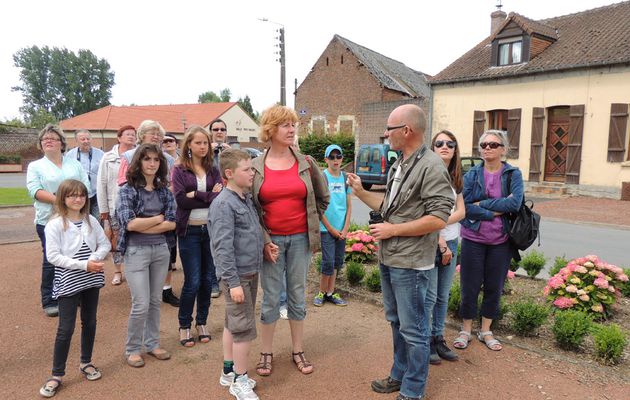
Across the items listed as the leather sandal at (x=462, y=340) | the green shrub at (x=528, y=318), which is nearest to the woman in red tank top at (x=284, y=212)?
the leather sandal at (x=462, y=340)

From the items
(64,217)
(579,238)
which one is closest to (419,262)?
(64,217)

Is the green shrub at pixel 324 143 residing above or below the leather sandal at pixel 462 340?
above

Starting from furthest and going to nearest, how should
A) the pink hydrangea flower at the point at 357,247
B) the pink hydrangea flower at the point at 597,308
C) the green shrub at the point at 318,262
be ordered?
the pink hydrangea flower at the point at 357,247 → the green shrub at the point at 318,262 → the pink hydrangea flower at the point at 597,308

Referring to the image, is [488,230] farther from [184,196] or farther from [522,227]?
[184,196]

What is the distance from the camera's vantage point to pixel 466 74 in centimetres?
2052

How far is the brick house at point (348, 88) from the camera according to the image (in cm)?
2827

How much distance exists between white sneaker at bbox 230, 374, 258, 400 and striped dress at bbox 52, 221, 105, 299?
1.29 meters

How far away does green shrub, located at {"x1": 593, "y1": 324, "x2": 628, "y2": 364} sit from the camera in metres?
3.49

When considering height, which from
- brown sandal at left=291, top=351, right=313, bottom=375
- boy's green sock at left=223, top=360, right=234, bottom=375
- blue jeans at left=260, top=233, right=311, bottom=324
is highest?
blue jeans at left=260, top=233, right=311, bottom=324

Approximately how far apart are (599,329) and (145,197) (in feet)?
13.1

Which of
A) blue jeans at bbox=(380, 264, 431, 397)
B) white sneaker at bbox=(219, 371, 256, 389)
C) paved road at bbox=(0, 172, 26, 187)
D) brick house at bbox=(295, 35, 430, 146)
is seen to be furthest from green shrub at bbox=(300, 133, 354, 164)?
blue jeans at bbox=(380, 264, 431, 397)

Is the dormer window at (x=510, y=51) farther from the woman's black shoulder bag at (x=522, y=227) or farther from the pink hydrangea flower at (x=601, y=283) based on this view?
the woman's black shoulder bag at (x=522, y=227)

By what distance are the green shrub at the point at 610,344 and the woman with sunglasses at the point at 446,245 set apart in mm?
1167

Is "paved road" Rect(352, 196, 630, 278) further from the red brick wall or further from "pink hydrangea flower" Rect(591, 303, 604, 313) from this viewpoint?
the red brick wall
